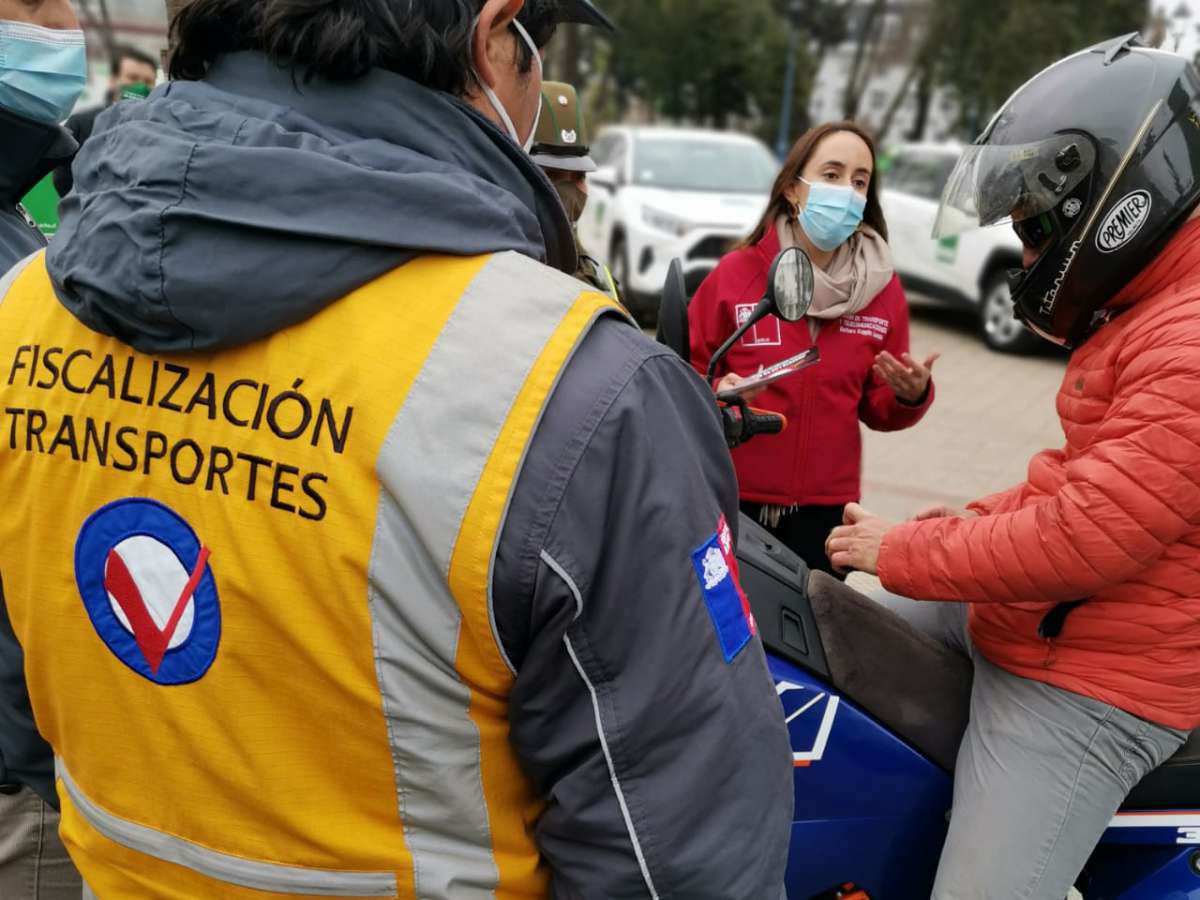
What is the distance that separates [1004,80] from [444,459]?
2926 centimetres

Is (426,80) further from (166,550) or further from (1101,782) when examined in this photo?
(1101,782)

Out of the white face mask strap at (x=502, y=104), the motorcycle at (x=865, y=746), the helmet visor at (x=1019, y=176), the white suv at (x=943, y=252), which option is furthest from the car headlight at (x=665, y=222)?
the white face mask strap at (x=502, y=104)

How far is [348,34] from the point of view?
42.8 inches

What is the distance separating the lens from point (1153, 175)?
5.52ft

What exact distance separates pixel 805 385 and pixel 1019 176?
1341 mm

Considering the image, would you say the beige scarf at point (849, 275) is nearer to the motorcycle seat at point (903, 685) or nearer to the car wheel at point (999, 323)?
the motorcycle seat at point (903, 685)

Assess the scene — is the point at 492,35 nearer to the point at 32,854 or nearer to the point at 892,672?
the point at 892,672

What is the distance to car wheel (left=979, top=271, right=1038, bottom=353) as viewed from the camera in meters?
10.3

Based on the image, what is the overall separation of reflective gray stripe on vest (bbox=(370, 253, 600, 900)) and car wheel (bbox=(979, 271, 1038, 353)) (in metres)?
9.99

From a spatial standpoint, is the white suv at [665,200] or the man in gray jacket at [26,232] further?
the white suv at [665,200]

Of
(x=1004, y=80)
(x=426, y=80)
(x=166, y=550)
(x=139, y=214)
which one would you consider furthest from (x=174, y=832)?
(x=1004, y=80)

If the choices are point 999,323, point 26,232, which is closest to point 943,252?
point 999,323

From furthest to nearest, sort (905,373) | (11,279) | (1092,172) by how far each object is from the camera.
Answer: (905,373)
(1092,172)
(11,279)

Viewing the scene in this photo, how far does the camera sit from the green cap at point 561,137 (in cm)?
306
